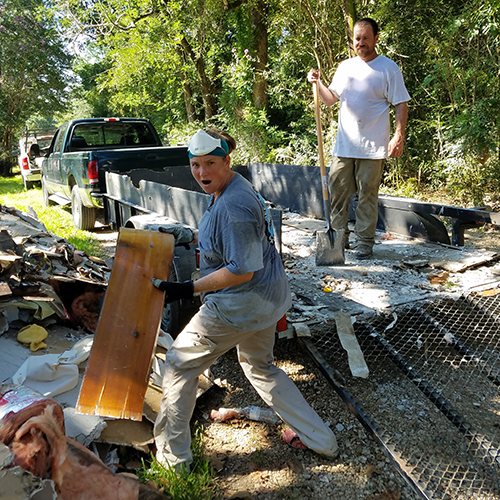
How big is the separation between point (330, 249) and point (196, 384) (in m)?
2.41

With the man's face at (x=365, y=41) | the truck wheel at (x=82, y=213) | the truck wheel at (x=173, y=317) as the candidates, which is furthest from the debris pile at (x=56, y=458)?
the truck wheel at (x=82, y=213)

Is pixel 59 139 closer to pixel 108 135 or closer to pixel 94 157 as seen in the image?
pixel 108 135

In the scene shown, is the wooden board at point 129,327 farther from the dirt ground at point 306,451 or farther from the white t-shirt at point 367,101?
the white t-shirt at point 367,101

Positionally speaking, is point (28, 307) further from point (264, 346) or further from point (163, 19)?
point (163, 19)

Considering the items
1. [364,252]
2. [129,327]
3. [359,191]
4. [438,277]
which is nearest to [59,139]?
[359,191]

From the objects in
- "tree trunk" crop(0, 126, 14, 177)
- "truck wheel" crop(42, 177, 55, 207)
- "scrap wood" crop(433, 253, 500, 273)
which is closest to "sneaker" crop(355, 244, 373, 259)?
"scrap wood" crop(433, 253, 500, 273)

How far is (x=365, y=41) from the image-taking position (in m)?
4.49

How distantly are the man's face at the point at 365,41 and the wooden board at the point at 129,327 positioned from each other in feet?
9.87

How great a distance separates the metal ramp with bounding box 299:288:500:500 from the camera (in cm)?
241

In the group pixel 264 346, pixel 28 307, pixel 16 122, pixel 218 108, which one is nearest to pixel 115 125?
pixel 28 307

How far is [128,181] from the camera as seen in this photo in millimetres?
5770

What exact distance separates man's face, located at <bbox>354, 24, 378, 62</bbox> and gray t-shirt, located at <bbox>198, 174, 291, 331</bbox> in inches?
111

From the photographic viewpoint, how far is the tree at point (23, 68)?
23.5 meters

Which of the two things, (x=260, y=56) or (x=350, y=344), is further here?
(x=260, y=56)
